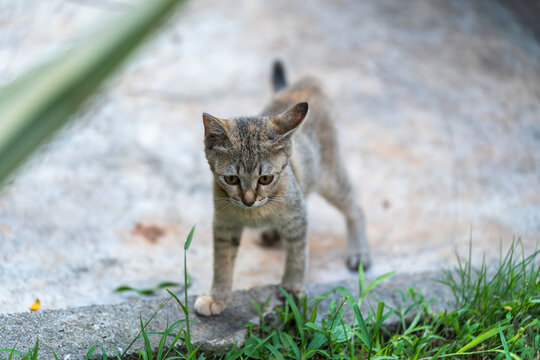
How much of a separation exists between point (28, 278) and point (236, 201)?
1.48 meters

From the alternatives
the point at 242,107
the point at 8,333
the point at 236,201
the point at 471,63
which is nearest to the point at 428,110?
the point at 471,63

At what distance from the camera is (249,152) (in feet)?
9.25

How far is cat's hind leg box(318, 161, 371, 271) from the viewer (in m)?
4.08

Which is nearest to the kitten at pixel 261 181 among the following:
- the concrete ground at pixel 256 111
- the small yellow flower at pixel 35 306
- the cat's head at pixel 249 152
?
the cat's head at pixel 249 152

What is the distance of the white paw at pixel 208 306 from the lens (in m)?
2.98

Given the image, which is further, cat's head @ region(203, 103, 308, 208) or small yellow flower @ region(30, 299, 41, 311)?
small yellow flower @ region(30, 299, 41, 311)

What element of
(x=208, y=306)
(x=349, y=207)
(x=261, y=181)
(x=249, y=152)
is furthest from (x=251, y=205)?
(x=349, y=207)

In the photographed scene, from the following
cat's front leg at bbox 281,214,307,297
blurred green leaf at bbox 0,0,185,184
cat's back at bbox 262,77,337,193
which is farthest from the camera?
cat's back at bbox 262,77,337,193

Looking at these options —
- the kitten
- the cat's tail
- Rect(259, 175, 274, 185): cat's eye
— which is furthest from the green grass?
the cat's tail

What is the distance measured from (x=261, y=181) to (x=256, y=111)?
8.52 feet

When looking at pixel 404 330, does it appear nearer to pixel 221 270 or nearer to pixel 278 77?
pixel 221 270

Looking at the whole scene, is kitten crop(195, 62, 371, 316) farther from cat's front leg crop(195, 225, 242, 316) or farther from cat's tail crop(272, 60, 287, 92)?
cat's tail crop(272, 60, 287, 92)

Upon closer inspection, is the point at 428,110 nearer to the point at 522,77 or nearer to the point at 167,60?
the point at 522,77

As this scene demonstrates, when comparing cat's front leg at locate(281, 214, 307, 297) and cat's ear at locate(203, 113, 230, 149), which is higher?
cat's ear at locate(203, 113, 230, 149)
